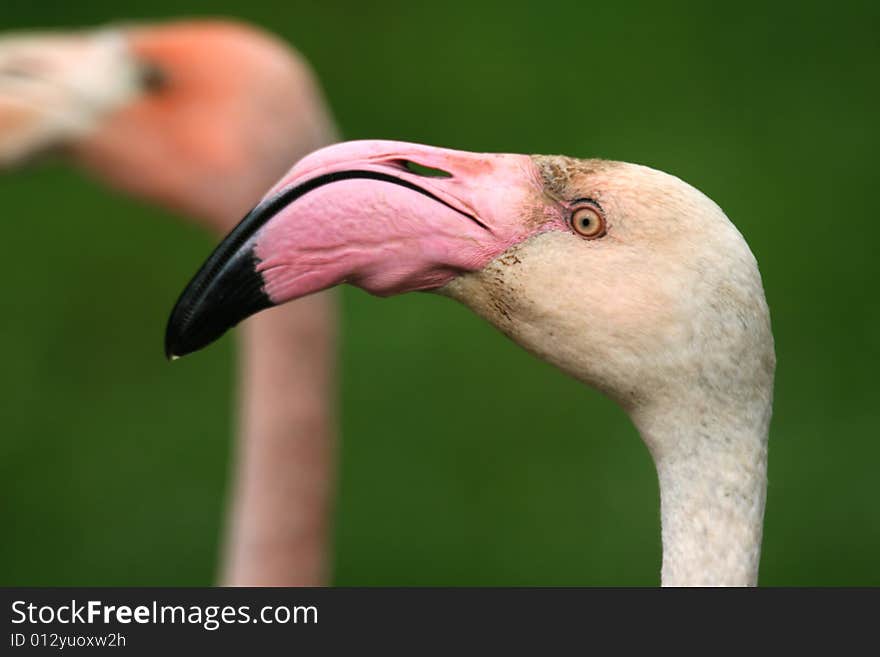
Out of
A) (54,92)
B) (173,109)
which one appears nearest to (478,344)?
(173,109)

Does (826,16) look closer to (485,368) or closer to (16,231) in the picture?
(485,368)

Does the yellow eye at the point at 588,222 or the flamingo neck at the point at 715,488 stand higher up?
the yellow eye at the point at 588,222

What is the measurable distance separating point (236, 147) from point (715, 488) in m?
1.57

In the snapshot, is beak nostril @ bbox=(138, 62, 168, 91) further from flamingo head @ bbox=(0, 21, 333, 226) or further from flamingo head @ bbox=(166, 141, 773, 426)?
flamingo head @ bbox=(166, 141, 773, 426)

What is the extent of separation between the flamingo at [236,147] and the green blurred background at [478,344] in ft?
3.08

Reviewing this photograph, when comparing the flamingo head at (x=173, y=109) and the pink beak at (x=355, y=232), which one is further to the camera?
the flamingo head at (x=173, y=109)

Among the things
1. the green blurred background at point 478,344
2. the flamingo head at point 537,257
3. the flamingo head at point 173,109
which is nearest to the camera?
the flamingo head at point 537,257

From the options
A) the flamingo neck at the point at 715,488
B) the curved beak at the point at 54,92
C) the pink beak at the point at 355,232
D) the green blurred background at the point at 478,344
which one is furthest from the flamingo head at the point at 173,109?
the flamingo neck at the point at 715,488

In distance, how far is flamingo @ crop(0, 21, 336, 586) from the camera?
9.55 ft

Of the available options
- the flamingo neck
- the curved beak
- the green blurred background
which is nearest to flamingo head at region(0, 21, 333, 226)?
the curved beak

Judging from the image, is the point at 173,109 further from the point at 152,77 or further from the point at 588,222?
the point at 588,222

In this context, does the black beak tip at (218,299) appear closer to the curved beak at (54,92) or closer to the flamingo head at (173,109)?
the flamingo head at (173,109)

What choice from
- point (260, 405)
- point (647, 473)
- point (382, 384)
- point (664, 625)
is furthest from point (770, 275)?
point (664, 625)

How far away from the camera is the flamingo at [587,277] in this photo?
1.61 meters
